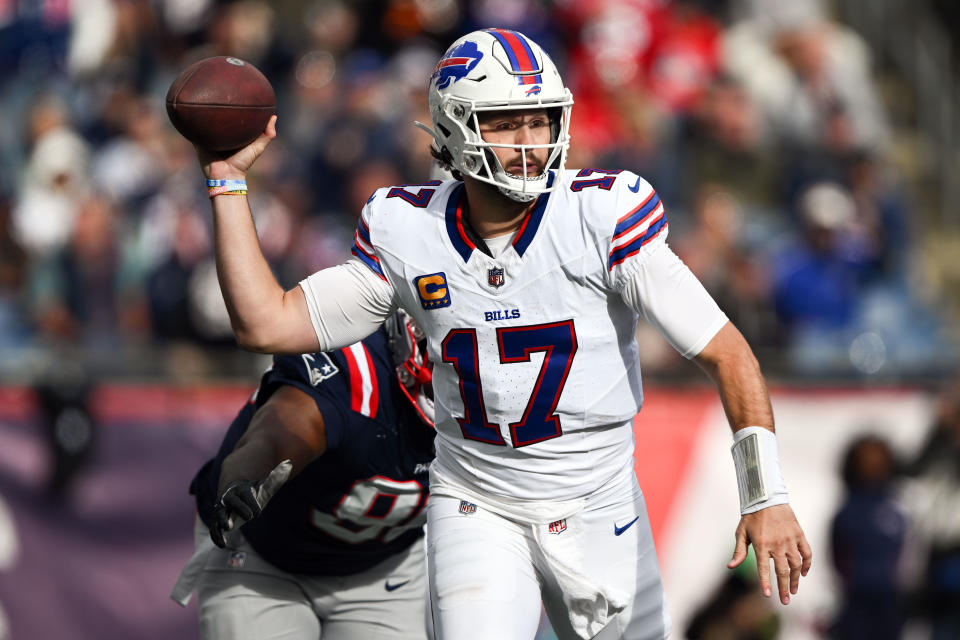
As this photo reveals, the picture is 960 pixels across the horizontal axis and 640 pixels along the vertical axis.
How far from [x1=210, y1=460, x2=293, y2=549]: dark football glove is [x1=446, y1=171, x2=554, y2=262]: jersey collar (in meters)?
0.71

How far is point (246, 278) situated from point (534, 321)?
73 centimetres

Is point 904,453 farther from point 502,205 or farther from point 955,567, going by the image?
point 502,205

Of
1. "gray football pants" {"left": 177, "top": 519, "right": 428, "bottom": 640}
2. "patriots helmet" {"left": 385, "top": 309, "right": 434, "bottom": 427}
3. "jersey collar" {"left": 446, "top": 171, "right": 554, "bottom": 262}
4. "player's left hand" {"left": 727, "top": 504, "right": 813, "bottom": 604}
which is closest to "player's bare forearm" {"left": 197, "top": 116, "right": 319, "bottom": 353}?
"jersey collar" {"left": 446, "top": 171, "right": 554, "bottom": 262}

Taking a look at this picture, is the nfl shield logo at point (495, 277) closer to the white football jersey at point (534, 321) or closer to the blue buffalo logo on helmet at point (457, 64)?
the white football jersey at point (534, 321)

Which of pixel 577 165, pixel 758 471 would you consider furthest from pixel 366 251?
pixel 577 165

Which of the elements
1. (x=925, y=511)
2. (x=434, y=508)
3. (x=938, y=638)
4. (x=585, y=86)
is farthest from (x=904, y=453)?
(x=434, y=508)

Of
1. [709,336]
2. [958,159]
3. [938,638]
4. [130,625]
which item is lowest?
[938,638]

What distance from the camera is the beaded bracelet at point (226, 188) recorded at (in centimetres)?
331

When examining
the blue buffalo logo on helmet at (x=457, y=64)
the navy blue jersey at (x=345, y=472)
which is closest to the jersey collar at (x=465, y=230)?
the blue buffalo logo on helmet at (x=457, y=64)

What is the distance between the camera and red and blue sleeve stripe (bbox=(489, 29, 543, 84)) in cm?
338

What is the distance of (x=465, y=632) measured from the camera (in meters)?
3.23

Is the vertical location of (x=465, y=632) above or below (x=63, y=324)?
above

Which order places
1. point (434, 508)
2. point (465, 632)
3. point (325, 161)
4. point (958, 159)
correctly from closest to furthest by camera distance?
1. point (465, 632)
2. point (434, 508)
3. point (325, 161)
4. point (958, 159)

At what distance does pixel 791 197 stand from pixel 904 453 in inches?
94.1
